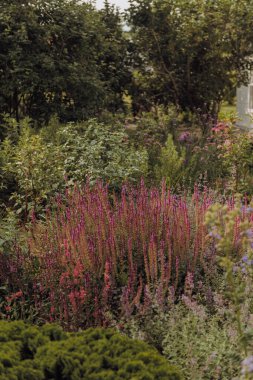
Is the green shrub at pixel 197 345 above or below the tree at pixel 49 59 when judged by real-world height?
below

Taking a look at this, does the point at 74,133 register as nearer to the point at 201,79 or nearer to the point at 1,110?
the point at 1,110

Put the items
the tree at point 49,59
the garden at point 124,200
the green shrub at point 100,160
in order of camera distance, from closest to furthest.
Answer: the garden at point 124,200, the green shrub at point 100,160, the tree at point 49,59

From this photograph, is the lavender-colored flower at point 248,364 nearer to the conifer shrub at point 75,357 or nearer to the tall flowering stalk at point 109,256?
the conifer shrub at point 75,357

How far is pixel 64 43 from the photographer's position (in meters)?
9.02

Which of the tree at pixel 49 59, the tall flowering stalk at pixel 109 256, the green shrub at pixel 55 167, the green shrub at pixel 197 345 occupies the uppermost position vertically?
the tree at pixel 49 59

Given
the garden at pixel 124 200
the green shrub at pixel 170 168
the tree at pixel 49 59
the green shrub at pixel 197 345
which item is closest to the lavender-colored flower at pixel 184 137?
the garden at pixel 124 200

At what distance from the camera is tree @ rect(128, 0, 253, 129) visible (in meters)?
11.3

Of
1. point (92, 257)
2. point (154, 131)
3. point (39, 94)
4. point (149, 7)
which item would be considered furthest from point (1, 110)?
point (92, 257)

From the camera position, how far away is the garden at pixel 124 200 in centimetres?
266

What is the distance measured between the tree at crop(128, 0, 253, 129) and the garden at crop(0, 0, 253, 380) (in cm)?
3

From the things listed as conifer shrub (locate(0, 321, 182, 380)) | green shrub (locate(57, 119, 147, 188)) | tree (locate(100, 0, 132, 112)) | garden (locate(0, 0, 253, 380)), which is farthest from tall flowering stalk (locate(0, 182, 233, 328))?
tree (locate(100, 0, 132, 112))

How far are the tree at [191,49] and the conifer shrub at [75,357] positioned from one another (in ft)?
28.9

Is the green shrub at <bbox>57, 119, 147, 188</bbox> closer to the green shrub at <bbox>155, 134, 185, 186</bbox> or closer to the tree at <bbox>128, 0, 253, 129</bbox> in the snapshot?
the green shrub at <bbox>155, 134, 185, 186</bbox>

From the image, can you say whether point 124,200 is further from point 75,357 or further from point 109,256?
point 75,357
